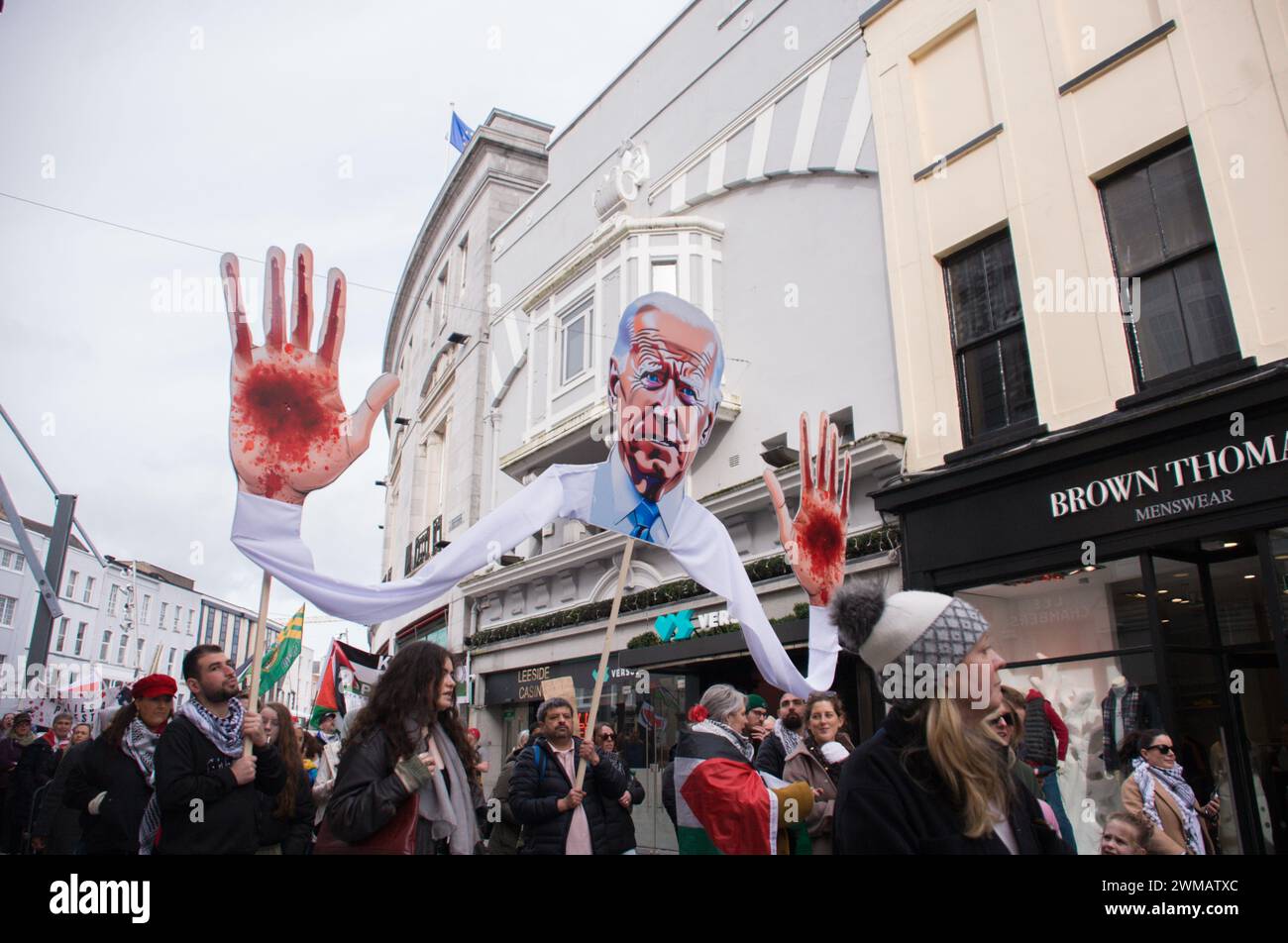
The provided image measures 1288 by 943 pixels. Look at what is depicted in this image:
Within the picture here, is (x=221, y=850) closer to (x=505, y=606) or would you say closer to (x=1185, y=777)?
(x=1185, y=777)

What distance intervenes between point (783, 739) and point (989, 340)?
600 cm

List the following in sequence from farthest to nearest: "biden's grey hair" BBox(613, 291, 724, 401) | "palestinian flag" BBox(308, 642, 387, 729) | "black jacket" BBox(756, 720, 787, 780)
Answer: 1. "palestinian flag" BBox(308, 642, 387, 729)
2. "biden's grey hair" BBox(613, 291, 724, 401)
3. "black jacket" BBox(756, 720, 787, 780)

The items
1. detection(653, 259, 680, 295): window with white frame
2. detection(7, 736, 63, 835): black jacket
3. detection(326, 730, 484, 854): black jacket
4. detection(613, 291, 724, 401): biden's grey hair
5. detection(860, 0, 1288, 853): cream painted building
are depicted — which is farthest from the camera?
detection(653, 259, 680, 295): window with white frame

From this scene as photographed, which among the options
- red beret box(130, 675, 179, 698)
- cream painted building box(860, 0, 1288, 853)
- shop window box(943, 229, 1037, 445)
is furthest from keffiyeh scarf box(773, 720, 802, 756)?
shop window box(943, 229, 1037, 445)

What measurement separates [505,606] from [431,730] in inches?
597

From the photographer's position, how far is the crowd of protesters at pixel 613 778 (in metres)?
2.21

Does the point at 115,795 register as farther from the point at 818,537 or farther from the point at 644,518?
the point at 818,537

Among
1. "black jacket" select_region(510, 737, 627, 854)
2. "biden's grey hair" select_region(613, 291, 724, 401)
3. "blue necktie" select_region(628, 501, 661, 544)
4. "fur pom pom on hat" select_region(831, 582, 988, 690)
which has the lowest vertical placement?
"black jacket" select_region(510, 737, 627, 854)

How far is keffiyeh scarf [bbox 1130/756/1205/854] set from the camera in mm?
5457

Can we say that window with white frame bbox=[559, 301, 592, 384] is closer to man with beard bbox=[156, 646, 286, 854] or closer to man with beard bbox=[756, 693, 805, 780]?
man with beard bbox=[756, 693, 805, 780]

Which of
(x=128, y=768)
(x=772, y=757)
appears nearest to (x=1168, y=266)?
(x=772, y=757)

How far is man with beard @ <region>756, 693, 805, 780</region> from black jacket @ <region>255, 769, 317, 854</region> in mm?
2844

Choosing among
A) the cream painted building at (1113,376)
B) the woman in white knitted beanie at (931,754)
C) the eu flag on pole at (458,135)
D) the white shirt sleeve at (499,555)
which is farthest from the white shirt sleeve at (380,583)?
the eu flag on pole at (458,135)
